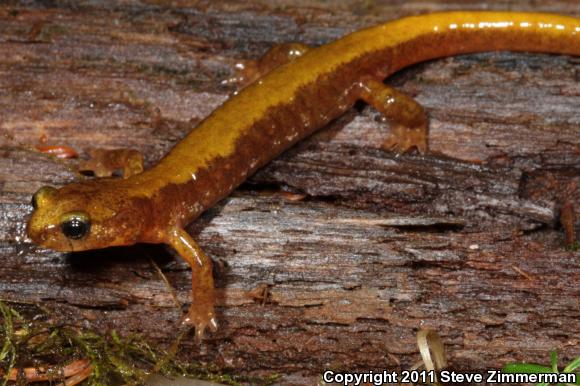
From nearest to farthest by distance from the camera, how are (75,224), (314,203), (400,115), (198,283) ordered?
1. (75,224)
2. (198,283)
3. (314,203)
4. (400,115)

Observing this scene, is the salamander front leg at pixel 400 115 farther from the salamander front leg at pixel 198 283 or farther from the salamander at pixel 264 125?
the salamander front leg at pixel 198 283

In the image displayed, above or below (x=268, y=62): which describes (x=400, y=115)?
below

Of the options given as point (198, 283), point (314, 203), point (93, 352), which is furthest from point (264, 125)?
point (93, 352)

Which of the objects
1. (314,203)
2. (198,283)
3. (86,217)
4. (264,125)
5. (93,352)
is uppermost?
(264,125)

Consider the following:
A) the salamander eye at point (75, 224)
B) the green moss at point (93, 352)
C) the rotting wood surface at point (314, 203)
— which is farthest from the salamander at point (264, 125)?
the green moss at point (93, 352)

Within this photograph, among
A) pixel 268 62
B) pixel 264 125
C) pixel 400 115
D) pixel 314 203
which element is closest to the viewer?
pixel 314 203

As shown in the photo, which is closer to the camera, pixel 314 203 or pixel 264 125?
pixel 314 203

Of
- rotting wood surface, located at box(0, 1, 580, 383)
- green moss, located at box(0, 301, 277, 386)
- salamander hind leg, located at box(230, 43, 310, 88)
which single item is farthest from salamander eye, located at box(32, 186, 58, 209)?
salamander hind leg, located at box(230, 43, 310, 88)

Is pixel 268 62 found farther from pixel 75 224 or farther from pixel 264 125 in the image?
pixel 75 224
